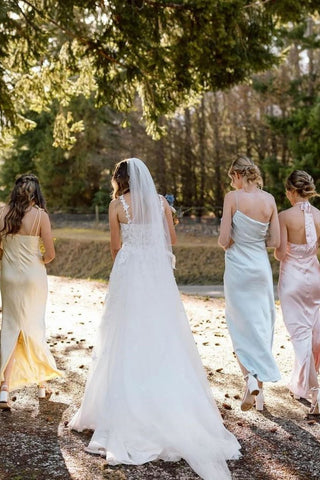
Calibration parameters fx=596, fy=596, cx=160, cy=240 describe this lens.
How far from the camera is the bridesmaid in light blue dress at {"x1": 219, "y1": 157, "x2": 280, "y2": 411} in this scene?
5258 millimetres

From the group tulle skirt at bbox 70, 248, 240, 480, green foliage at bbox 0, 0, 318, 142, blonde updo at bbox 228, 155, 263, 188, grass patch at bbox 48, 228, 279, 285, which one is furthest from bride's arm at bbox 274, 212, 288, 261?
grass patch at bbox 48, 228, 279, 285

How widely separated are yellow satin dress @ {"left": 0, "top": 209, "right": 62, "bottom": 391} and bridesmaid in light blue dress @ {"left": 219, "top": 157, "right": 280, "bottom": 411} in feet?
5.72

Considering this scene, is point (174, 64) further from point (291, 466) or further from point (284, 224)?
point (291, 466)

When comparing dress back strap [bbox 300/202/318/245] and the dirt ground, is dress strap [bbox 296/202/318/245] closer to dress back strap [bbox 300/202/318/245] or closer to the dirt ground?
dress back strap [bbox 300/202/318/245]

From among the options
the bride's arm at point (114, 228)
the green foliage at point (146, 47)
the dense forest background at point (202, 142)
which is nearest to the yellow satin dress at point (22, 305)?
the bride's arm at point (114, 228)

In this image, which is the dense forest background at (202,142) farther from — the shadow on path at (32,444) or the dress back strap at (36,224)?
the shadow on path at (32,444)

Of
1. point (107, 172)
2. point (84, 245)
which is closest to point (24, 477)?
point (84, 245)

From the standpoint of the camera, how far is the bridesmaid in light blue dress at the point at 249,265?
526 centimetres

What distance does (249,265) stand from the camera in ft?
17.4

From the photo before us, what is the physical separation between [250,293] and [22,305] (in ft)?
6.78

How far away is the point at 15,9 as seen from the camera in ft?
Result: 27.5

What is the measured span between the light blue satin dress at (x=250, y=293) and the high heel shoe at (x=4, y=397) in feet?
6.71

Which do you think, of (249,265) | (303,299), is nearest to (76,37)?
(249,265)

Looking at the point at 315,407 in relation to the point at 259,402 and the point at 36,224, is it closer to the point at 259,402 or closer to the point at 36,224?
the point at 259,402
